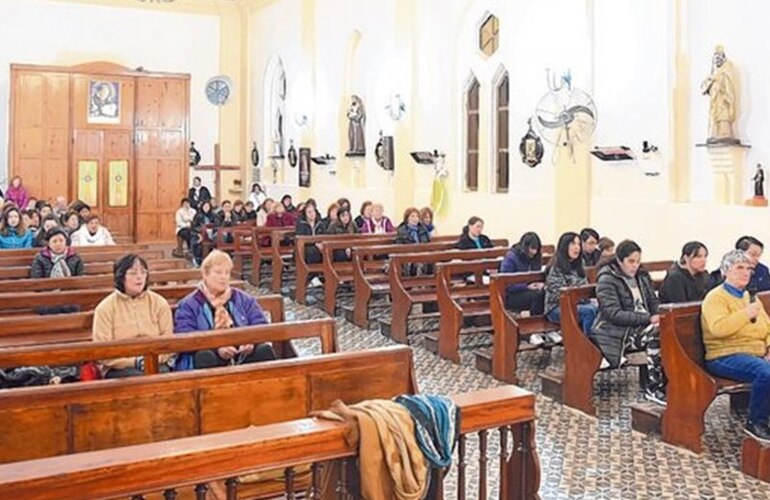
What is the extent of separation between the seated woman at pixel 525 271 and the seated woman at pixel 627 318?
1.13 meters

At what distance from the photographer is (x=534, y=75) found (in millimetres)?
10500

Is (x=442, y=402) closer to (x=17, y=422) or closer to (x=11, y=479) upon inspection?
(x=11, y=479)

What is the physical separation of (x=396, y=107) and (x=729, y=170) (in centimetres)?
612

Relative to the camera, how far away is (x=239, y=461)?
82.3 inches

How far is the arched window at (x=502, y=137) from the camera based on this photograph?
11328 millimetres

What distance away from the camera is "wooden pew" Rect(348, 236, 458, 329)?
870cm

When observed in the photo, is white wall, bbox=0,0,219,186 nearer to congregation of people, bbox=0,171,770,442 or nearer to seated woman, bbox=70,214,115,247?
seated woman, bbox=70,214,115,247

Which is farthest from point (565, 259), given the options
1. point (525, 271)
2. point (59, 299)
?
point (59, 299)

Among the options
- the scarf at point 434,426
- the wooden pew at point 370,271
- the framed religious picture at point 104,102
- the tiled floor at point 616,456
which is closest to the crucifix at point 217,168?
the framed religious picture at point 104,102

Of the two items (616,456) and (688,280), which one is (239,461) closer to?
(616,456)

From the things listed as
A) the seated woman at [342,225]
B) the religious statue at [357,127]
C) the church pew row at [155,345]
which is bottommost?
the church pew row at [155,345]

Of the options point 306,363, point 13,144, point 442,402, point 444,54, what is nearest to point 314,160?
point 444,54

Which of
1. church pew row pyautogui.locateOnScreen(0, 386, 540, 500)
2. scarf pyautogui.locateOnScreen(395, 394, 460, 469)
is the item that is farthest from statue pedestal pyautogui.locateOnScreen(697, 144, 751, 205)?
scarf pyautogui.locateOnScreen(395, 394, 460, 469)

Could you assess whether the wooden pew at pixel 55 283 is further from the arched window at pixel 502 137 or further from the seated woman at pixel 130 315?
the arched window at pixel 502 137
